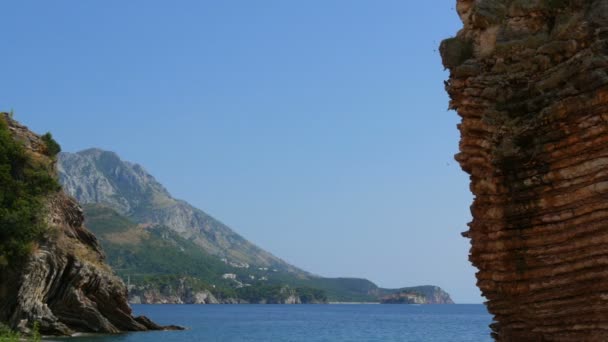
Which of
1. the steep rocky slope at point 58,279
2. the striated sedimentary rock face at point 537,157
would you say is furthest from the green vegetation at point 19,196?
the striated sedimentary rock face at point 537,157

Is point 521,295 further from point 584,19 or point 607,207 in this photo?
point 584,19

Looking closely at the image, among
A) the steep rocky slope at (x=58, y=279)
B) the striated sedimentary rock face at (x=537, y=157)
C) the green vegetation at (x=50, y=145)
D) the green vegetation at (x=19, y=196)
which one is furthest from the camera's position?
the green vegetation at (x=50, y=145)

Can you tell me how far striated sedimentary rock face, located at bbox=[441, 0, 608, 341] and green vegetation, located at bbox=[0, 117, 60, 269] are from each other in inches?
1821

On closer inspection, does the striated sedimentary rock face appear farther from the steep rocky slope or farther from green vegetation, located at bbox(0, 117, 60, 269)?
green vegetation, located at bbox(0, 117, 60, 269)

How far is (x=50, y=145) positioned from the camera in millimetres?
61062

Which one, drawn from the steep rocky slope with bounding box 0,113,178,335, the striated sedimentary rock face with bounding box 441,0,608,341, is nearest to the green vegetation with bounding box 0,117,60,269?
the steep rocky slope with bounding box 0,113,178,335

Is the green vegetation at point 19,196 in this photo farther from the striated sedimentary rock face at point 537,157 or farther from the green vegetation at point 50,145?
the striated sedimentary rock face at point 537,157

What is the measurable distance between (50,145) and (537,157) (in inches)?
2221

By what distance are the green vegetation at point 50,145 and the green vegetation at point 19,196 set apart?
11.7 feet

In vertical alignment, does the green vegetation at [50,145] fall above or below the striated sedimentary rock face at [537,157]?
above

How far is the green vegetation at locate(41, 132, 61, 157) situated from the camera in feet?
200

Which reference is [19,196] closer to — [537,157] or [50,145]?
[50,145]

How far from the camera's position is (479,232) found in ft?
33.8

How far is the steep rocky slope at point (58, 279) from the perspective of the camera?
5206 centimetres
